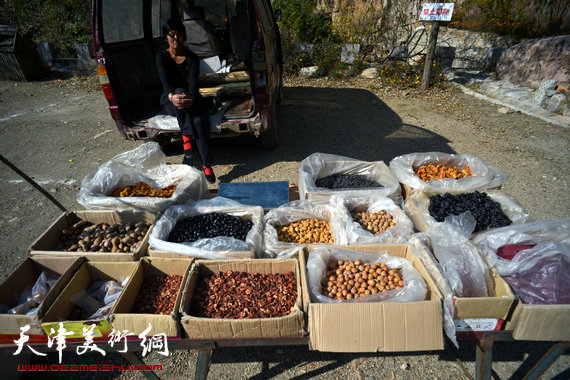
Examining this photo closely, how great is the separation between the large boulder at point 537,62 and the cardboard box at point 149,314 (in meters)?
8.05

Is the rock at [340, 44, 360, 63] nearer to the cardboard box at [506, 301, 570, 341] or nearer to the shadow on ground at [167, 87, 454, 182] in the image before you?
the shadow on ground at [167, 87, 454, 182]

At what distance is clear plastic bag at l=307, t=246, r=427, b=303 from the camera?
1.68 meters

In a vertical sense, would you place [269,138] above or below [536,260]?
below

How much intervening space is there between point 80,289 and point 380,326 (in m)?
1.93

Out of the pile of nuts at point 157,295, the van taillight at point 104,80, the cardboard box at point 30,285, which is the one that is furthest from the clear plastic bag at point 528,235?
the van taillight at point 104,80

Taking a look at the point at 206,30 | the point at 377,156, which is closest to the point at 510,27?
the point at 377,156

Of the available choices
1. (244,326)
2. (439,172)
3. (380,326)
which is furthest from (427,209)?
(244,326)

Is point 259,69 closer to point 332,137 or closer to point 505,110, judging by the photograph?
point 332,137

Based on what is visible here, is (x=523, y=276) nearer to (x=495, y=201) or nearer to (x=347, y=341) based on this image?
(x=495, y=201)

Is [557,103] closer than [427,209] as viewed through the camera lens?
No

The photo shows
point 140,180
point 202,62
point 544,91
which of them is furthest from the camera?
point 544,91

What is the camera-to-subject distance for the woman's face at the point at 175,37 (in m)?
3.26

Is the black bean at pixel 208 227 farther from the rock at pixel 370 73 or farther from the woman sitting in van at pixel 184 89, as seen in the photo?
the rock at pixel 370 73

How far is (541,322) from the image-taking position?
1.54m
